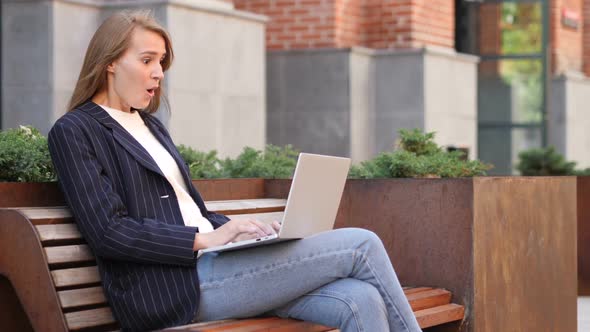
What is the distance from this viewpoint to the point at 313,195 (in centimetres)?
389

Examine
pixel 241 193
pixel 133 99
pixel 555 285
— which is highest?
pixel 133 99

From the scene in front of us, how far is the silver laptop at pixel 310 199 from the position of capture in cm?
373

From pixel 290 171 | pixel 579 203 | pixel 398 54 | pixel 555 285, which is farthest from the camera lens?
pixel 398 54

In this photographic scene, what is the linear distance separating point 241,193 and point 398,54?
6.48m

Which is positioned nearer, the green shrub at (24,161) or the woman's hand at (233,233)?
the woman's hand at (233,233)

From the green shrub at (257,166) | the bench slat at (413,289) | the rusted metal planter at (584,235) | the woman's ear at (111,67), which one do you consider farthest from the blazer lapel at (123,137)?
the rusted metal planter at (584,235)

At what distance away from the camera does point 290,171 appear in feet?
20.7

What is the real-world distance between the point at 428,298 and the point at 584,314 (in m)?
2.56

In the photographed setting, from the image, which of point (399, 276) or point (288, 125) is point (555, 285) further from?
point (288, 125)

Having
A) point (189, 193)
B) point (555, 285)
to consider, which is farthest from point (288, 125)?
point (189, 193)

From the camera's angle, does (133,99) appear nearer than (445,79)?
Yes

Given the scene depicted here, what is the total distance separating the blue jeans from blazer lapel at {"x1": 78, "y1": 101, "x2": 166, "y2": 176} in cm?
36

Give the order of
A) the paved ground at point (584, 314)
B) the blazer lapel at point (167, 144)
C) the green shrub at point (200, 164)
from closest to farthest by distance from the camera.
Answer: the blazer lapel at point (167, 144) < the green shrub at point (200, 164) < the paved ground at point (584, 314)

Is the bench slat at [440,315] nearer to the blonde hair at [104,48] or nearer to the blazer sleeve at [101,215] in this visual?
the blazer sleeve at [101,215]
